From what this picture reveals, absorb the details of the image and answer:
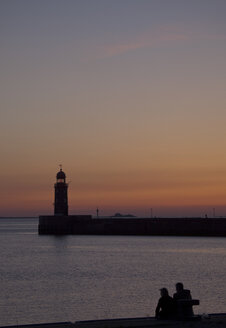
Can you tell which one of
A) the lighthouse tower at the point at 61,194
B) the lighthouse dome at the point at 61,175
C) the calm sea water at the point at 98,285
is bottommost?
the calm sea water at the point at 98,285

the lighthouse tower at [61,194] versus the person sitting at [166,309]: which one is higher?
the lighthouse tower at [61,194]

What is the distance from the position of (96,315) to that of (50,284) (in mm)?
13735

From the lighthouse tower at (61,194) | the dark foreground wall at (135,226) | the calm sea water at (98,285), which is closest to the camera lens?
the calm sea water at (98,285)

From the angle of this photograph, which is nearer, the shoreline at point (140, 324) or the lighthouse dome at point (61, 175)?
the shoreline at point (140, 324)

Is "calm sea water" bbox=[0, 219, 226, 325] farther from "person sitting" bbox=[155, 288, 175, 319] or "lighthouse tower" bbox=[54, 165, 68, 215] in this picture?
"lighthouse tower" bbox=[54, 165, 68, 215]

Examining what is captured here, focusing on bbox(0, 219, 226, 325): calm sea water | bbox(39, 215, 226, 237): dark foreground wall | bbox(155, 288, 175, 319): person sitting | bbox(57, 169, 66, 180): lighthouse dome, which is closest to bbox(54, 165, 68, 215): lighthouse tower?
bbox(57, 169, 66, 180): lighthouse dome

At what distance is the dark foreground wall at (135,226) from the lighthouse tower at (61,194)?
1994 mm

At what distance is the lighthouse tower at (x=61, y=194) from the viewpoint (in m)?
106

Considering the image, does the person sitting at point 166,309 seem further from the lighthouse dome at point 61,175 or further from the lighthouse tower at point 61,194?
the lighthouse dome at point 61,175

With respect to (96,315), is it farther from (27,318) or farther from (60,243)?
(60,243)

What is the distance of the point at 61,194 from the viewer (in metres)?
106

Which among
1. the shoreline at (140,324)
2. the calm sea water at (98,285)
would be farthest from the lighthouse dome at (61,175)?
the shoreline at (140,324)

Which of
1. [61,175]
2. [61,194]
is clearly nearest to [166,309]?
[61,194]

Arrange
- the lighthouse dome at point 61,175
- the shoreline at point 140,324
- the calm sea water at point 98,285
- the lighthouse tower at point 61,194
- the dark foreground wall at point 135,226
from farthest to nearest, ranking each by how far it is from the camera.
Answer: the lighthouse dome at point 61,175 < the lighthouse tower at point 61,194 < the dark foreground wall at point 135,226 < the calm sea water at point 98,285 < the shoreline at point 140,324
